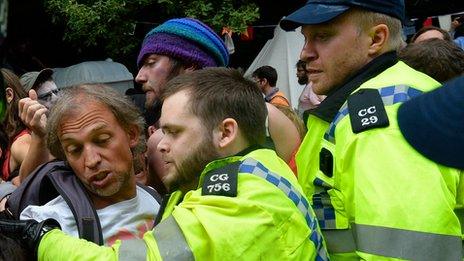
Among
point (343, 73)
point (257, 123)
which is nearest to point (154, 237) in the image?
point (257, 123)

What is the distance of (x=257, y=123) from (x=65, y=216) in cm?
65

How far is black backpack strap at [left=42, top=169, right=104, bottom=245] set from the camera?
2217 mm

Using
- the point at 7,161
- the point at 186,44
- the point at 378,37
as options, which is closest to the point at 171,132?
the point at 378,37

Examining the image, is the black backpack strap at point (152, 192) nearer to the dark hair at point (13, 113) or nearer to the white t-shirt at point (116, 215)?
the white t-shirt at point (116, 215)

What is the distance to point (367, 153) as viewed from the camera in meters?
1.88

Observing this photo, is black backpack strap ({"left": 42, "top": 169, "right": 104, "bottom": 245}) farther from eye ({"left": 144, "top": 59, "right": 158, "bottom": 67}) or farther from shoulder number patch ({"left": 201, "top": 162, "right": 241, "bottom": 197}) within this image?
eye ({"left": 144, "top": 59, "right": 158, "bottom": 67})

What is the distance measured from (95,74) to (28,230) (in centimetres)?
644

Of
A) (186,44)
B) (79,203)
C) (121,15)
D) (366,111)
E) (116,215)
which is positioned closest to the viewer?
(366,111)

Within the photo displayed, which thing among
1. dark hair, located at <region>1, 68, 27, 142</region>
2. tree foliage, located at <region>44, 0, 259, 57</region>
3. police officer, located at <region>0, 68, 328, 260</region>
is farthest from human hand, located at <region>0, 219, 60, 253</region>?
tree foliage, located at <region>44, 0, 259, 57</region>

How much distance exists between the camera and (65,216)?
2.26 meters

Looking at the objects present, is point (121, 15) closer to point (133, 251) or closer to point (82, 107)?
point (82, 107)

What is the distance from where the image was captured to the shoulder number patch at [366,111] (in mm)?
1906

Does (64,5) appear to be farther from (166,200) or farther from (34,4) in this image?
(166,200)

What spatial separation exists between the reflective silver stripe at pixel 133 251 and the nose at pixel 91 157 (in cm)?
55
